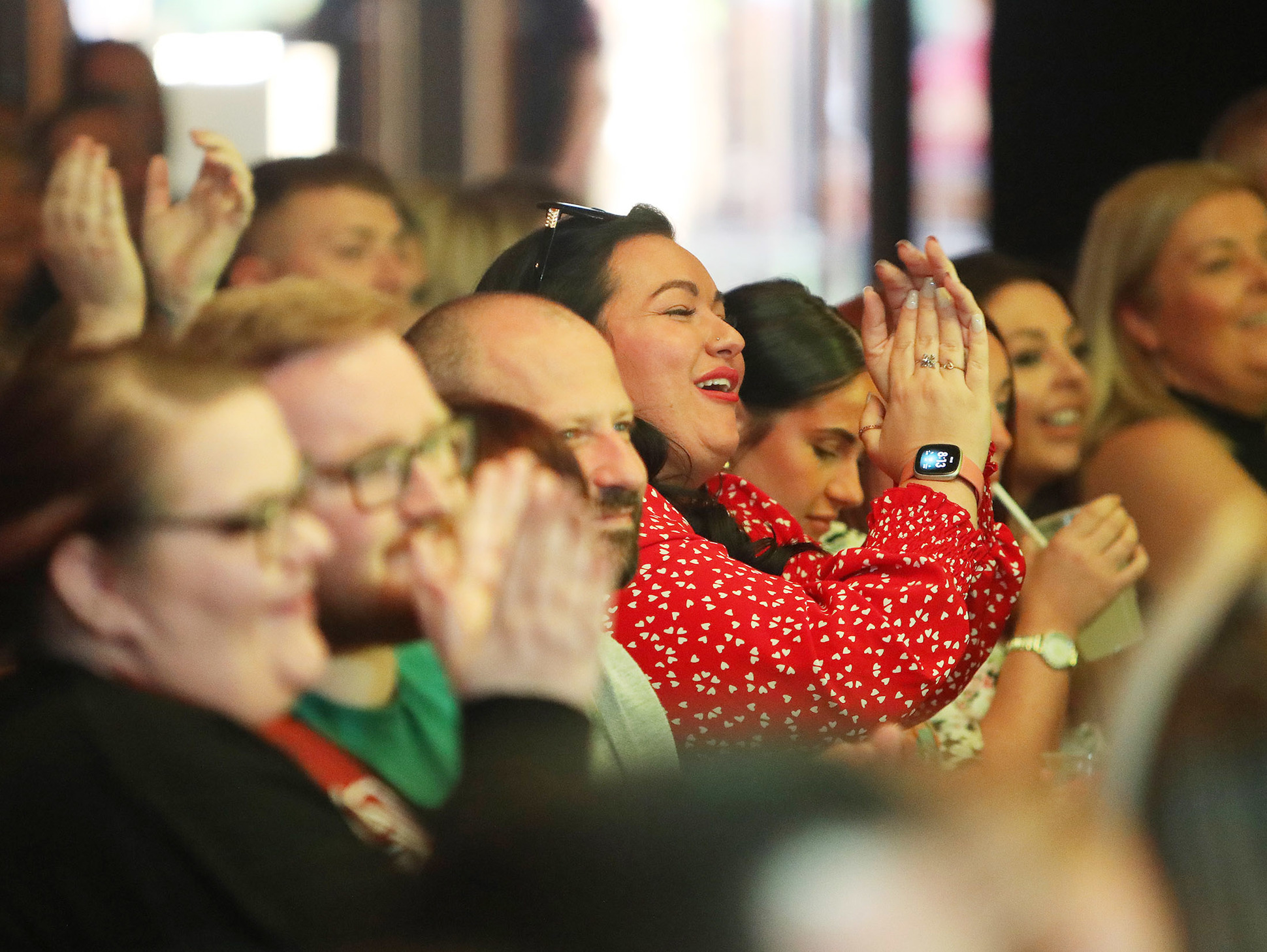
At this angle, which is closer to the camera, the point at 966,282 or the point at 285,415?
the point at 285,415

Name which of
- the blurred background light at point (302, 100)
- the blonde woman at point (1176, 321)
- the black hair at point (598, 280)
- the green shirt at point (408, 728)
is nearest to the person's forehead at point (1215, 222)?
the blonde woman at point (1176, 321)

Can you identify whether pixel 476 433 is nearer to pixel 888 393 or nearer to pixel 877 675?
pixel 877 675

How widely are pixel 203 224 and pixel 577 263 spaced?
349 millimetres

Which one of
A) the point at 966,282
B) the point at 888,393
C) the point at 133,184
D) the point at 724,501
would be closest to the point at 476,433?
the point at 888,393

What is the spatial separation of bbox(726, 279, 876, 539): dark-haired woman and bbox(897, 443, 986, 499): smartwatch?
42cm

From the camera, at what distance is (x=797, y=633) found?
1.22 m

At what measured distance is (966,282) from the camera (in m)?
2.19

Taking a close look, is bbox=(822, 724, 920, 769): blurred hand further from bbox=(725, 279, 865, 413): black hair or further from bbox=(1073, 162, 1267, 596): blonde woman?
bbox=(1073, 162, 1267, 596): blonde woman

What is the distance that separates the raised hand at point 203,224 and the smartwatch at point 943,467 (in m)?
0.63

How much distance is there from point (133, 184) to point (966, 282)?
1.17 metres

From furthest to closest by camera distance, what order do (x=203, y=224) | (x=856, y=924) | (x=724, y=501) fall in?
(x=724, y=501) < (x=203, y=224) < (x=856, y=924)

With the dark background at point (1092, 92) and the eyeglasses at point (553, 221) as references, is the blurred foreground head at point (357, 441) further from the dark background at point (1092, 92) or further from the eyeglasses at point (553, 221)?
the dark background at point (1092, 92)

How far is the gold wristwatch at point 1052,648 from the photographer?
180cm

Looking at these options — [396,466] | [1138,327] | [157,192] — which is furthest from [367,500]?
[1138,327]
